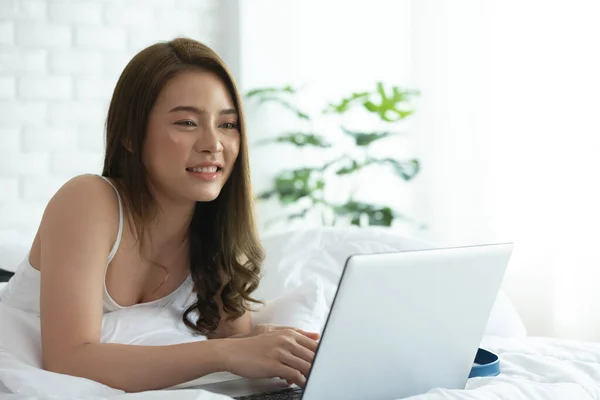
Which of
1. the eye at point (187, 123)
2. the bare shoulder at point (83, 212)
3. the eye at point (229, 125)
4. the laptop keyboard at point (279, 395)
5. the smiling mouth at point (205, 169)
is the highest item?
the eye at point (187, 123)

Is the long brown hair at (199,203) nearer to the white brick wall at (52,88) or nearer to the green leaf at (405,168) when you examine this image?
the white brick wall at (52,88)

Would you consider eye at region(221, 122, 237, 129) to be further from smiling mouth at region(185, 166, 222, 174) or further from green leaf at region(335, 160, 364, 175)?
green leaf at region(335, 160, 364, 175)

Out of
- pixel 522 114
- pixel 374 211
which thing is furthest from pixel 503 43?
pixel 374 211

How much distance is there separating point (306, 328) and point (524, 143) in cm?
174

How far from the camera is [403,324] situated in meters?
1.13

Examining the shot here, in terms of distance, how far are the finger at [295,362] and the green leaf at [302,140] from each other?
7.40 ft

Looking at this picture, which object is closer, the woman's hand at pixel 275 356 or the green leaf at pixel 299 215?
the woman's hand at pixel 275 356

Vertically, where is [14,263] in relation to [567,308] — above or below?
above

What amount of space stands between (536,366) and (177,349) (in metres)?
0.68

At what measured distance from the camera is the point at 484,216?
3.34 m

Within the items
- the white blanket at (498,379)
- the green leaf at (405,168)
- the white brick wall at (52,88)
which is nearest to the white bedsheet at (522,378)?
the white blanket at (498,379)

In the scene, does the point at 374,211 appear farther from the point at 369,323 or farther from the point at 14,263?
the point at 369,323

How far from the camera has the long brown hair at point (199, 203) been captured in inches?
60.9

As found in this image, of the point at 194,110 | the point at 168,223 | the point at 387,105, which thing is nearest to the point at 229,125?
the point at 194,110
